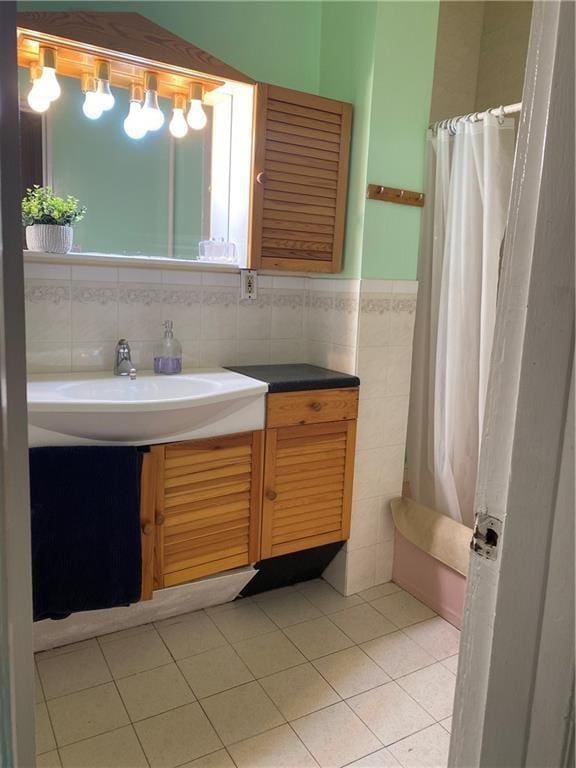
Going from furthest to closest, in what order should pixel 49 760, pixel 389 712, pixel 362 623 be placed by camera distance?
pixel 362 623 < pixel 389 712 < pixel 49 760

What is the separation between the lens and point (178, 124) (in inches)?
80.7

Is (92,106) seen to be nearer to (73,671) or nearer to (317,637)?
(73,671)

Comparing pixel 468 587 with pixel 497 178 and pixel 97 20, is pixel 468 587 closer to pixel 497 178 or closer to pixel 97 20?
pixel 497 178

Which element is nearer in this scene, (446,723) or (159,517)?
(446,723)

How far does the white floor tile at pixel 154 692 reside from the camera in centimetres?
160

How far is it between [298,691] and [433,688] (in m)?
0.42

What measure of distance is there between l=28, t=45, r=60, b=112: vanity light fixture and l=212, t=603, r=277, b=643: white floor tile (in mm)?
1852

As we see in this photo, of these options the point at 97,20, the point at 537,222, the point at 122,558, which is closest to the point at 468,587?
the point at 537,222

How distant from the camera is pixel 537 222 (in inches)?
18.6

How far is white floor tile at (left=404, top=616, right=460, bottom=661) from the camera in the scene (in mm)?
1915

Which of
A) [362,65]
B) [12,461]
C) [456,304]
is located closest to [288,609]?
[456,304]

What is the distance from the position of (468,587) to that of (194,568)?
1444 mm

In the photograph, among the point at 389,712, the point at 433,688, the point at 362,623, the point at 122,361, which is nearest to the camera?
the point at 389,712

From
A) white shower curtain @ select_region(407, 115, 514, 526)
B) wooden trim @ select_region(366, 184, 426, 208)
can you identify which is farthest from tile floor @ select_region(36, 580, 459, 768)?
wooden trim @ select_region(366, 184, 426, 208)
